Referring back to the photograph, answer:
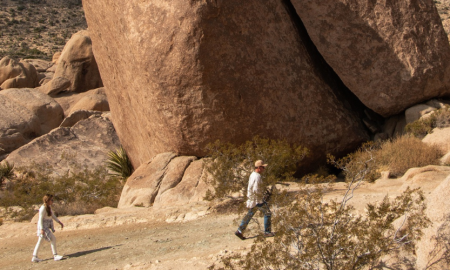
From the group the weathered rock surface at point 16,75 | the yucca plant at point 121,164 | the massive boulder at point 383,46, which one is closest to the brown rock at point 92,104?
the weathered rock surface at point 16,75

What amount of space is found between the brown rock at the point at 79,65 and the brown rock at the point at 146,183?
56.9 ft

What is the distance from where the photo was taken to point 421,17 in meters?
11.5

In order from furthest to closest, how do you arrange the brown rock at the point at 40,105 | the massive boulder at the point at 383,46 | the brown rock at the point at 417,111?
the brown rock at the point at 40,105
the brown rock at the point at 417,111
the massive boulder at the point at 383,46

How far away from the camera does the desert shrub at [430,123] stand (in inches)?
440

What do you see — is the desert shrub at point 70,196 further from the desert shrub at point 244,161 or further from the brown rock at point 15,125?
the brown rock at point 15,125

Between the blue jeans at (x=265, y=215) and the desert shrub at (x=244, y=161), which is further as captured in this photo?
the desert shrub at (x=244, y=161)

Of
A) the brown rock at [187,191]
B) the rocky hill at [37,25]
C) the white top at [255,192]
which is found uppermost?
the rocky hill at [37,25]

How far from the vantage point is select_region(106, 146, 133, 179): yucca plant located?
14.9 metres

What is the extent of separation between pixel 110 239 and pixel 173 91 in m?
3.45

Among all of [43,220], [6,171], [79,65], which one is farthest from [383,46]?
[79,65]

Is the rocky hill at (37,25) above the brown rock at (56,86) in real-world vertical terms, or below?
above

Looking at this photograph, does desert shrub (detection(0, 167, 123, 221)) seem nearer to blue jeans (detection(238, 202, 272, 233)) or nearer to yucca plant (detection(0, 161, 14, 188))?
yucca plant (detection(0, 161, 14, 188))

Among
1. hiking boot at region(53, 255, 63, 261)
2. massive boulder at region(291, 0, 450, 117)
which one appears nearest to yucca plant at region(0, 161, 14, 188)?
hiking boot at region(53, 255, 63, 261)

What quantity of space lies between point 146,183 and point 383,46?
6.24m
